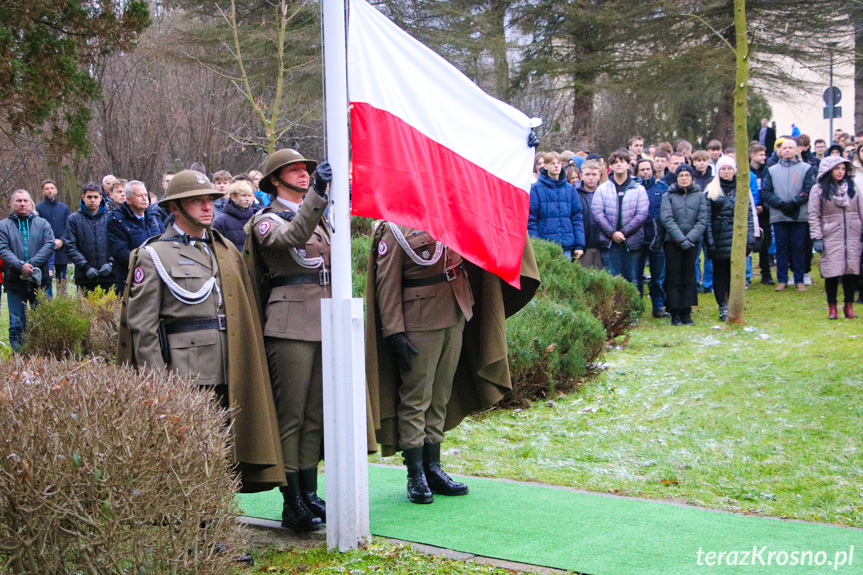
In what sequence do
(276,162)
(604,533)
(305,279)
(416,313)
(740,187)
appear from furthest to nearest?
(740,187) → (416,313) → (276,162) → (305,279) → (604,533)

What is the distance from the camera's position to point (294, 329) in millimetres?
5410

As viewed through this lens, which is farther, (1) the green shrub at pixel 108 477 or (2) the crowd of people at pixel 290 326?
(2) the crowd of people at pixel 290 326

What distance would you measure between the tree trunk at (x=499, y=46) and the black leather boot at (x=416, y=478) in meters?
20.6

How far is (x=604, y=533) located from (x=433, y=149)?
7.88 feet

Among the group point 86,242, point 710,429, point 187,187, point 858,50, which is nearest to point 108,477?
point 187,187

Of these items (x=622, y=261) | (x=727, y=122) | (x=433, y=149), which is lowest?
(x=622, y=261)

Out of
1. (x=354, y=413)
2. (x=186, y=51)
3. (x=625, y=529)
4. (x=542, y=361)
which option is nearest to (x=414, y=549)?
(x=354, y=413)

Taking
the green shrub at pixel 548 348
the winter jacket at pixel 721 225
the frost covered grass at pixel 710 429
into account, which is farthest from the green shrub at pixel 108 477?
the winter jacket at pixel 721 225

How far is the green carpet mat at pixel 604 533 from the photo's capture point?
4.75m

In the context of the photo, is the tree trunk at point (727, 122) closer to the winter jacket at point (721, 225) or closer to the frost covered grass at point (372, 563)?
the winter jacket at point (721, 225)

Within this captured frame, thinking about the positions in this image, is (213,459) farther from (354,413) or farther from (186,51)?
(186,51)

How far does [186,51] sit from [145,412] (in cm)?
2078

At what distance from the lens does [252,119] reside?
89.7ft

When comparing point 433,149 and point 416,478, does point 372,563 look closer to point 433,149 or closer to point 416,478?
point 416,478
